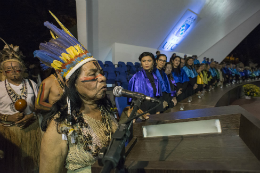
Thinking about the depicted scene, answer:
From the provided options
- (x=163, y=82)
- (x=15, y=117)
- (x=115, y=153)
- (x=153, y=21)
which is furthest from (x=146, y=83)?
(x=153, y=21)

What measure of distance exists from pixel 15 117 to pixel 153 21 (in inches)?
283

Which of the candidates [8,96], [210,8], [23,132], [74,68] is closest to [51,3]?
[8,96]

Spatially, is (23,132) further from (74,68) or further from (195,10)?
(195,10)

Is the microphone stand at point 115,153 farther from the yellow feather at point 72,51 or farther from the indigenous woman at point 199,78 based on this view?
the indigenous woman at point 199,78

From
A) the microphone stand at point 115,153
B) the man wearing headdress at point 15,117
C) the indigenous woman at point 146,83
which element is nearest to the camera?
the microphone stand at point 115,153

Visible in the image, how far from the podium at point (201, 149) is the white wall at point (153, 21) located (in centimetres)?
589

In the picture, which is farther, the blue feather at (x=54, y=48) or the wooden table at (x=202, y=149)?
the blue feather at (x=54, y=48)

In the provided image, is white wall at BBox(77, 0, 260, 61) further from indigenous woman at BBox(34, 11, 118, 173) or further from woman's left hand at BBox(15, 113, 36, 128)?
indigenous woman at BBox(34, 11, 118, 173)

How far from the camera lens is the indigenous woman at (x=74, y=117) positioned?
3.35 ft

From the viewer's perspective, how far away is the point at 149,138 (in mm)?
1062

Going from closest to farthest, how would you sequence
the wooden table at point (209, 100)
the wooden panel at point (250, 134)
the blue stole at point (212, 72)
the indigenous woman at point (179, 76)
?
the wooden panel at point (250, 134) → the wooden table at point (209, 100) → the indigenous woman at point (179, 76) → the blue stole at point (212, 72)

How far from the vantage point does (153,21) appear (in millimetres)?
7590

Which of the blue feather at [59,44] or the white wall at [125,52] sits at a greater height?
the white wall at [125,52]

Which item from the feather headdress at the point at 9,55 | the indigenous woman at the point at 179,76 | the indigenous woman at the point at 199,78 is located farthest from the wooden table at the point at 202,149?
the indigenous woman at the point at 199,78
